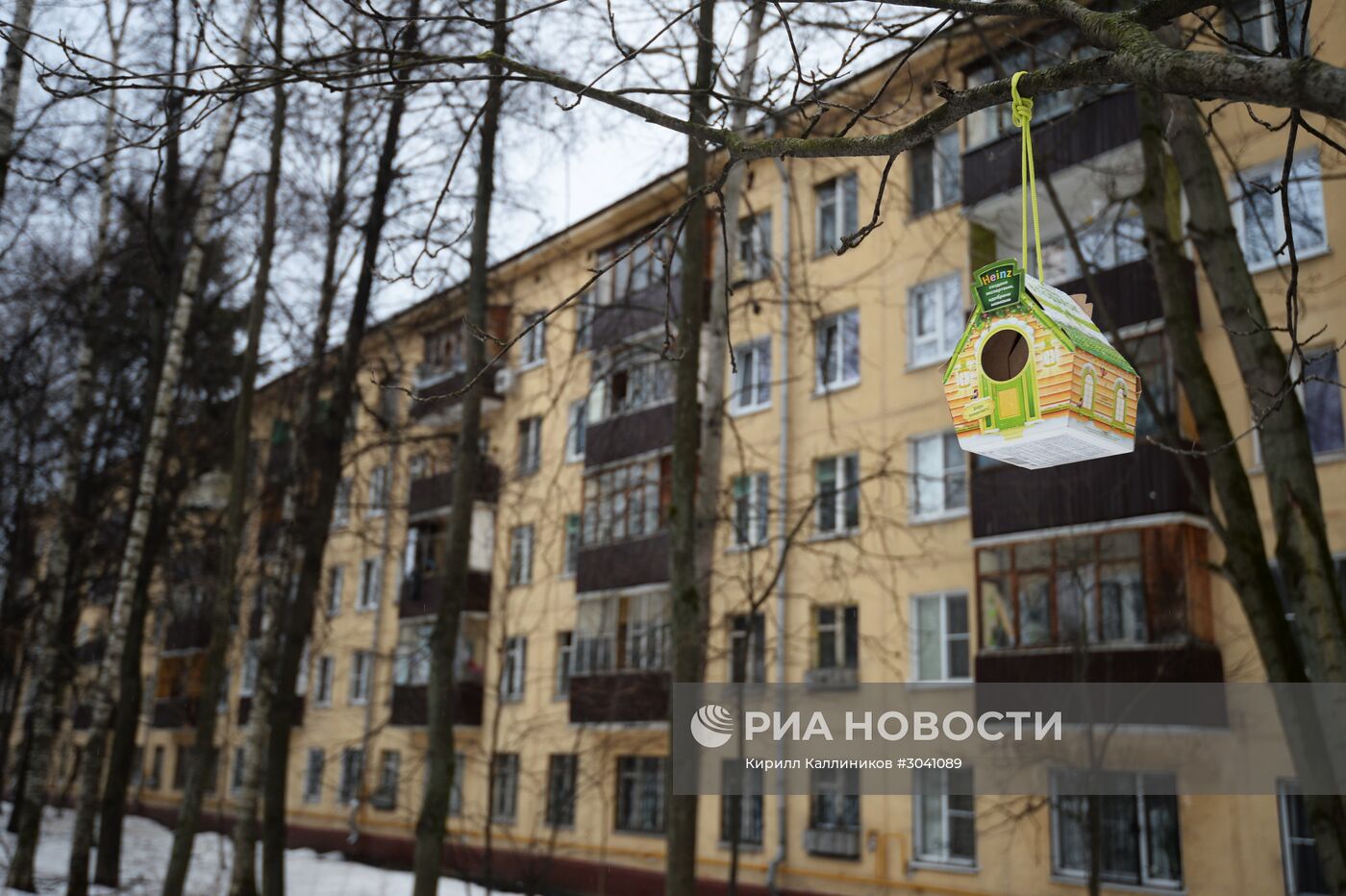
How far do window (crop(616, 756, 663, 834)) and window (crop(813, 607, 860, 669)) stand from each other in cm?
443

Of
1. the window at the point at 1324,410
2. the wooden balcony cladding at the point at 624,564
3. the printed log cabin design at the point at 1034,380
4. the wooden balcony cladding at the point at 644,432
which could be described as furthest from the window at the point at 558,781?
the printed log cabin design at the point at 1034,380

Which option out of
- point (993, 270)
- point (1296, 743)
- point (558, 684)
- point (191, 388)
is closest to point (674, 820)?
point (1296, 743)

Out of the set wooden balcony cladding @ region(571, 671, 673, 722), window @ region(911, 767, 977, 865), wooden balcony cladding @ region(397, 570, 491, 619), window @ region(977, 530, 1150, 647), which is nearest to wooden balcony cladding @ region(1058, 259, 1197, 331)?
window @ region(977, 530, 1150, 647)

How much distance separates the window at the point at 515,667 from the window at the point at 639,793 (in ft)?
13.0

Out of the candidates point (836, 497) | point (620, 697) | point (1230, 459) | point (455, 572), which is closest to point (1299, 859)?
point (836, 497)

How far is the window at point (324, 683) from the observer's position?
106ft

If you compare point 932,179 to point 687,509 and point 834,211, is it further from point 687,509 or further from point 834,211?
point 687,509

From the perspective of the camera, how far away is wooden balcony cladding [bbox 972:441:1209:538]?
14523mm

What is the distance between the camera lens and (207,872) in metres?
21.0

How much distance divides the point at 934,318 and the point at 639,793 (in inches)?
416

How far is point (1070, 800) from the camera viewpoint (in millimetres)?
15773

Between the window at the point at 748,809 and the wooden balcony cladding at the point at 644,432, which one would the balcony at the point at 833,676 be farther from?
the wooden balcony cladding at the point at 644,432

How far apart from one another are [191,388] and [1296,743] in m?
18.5
